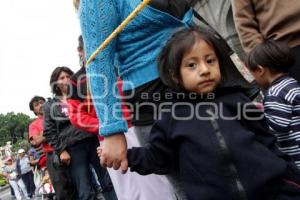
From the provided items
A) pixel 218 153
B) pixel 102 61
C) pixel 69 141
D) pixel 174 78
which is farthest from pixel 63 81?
pixel 218 153

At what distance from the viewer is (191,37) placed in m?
1.90

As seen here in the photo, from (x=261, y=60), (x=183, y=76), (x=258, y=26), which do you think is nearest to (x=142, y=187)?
(x=183, y=76)

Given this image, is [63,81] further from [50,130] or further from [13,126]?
[13,126]

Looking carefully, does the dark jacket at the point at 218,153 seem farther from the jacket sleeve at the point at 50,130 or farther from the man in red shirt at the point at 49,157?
the man in red shirt at the point at 49,157

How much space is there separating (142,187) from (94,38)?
808 millimetres

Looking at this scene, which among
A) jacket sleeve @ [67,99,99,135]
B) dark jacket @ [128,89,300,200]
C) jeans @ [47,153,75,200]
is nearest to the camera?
dark jacket @ [128,89,300,200]

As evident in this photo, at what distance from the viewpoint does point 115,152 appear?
184 centimetres

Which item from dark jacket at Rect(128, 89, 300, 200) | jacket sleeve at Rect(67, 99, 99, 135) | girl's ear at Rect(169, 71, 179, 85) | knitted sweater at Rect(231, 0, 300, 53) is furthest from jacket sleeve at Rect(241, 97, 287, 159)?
jacket sleeve at Rect(67, 99, 99, 135)

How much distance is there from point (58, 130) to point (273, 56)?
313 cm

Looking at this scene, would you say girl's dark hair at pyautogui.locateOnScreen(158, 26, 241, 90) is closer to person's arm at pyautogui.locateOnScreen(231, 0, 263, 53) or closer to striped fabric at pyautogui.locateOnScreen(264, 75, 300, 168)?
striped fabric at pyautogui.locateOnScreen(264, 75, 300, 168)

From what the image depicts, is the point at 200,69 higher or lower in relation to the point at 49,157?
higher

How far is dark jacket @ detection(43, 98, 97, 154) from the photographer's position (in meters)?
4.77

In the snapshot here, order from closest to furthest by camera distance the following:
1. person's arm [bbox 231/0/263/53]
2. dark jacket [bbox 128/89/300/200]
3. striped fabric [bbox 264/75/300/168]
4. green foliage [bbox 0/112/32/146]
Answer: dark jacket [bbox 128/89/300/200] < striped fabric [bbox 264/75/300/168] < person's arm [bbox 231/0/263/53] < green foliage [bbox 0/112/32/146]

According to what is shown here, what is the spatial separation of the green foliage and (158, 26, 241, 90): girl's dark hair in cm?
9593
